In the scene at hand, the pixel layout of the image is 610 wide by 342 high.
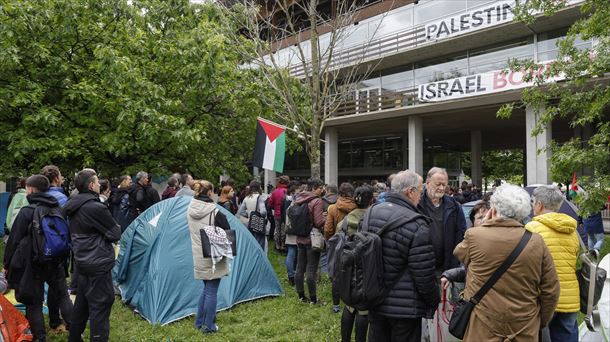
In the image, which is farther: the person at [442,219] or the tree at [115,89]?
the tree at [115,89]

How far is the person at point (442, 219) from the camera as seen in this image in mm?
4113

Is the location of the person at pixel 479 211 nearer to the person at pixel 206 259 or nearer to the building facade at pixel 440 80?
the person at pixel 206 259

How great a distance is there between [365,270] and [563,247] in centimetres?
153

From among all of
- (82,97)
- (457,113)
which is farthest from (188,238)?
(457,113)

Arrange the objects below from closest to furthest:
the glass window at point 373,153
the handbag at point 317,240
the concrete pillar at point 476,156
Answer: the handbag at point 317,240
the concrete pillar at point 476,156
the glass window at point 373,153

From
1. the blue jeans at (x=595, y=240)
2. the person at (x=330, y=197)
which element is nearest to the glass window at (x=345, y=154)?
the blue jeans at (x=595, y=240)

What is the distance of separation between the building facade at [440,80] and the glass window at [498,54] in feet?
0.13

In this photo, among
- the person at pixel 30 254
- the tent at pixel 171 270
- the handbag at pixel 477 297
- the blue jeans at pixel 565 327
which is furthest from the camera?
the tent at pixel 171 270

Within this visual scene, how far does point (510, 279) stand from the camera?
8.70 feet

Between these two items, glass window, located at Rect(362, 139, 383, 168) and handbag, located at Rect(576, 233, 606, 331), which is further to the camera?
glass window, located at Rect(362, 139, 383, 168)

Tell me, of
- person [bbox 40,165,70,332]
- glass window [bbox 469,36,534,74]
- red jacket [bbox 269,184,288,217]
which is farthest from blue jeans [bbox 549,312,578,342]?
glass window [bbox 469,36,534,74]

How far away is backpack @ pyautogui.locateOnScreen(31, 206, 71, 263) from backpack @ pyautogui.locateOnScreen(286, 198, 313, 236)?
294 cm

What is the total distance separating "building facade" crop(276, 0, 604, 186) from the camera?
15.8 metres

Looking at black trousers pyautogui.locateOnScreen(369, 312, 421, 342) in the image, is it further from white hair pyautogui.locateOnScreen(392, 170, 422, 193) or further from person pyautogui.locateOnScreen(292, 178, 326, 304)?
person pyautogui.locateOnScreen(292, 178, 326, 304)
